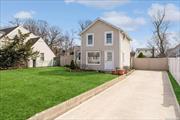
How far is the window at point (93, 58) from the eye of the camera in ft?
82.4

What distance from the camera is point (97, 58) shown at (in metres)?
25.2

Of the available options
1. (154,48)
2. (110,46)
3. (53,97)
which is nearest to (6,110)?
(53,97)

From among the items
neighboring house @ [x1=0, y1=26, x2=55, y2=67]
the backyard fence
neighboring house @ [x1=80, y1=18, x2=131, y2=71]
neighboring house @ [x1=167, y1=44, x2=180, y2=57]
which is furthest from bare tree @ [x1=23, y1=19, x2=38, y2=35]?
neighboring house @ [x1=167, y1=44, x2=180, y2=57]

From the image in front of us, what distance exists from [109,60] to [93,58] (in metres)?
1.97

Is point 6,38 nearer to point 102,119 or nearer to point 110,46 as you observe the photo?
point 110,46

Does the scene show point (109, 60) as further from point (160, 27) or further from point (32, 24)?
point (32, 24)

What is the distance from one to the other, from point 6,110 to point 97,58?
18.5 metres

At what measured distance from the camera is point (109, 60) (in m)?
24.5

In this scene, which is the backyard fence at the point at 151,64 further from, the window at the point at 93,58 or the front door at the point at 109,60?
the window at the point at 93,58

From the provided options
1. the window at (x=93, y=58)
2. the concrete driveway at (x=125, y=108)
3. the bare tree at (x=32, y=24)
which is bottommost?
the concrete driveway at (x=125, y=108)

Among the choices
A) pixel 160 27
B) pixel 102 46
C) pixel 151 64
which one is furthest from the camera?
pixel 160 27

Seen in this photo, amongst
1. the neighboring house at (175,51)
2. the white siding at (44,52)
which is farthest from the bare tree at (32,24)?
the neighboring house at (175,51)

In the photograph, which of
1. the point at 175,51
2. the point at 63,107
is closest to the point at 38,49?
the point at 175,51

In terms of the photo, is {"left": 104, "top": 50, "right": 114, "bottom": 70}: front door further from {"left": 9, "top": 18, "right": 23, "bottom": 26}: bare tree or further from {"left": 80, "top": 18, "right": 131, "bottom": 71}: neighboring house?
{"left": 9, "top": 18, "right": 23, "bottom": 26}: bare tree
